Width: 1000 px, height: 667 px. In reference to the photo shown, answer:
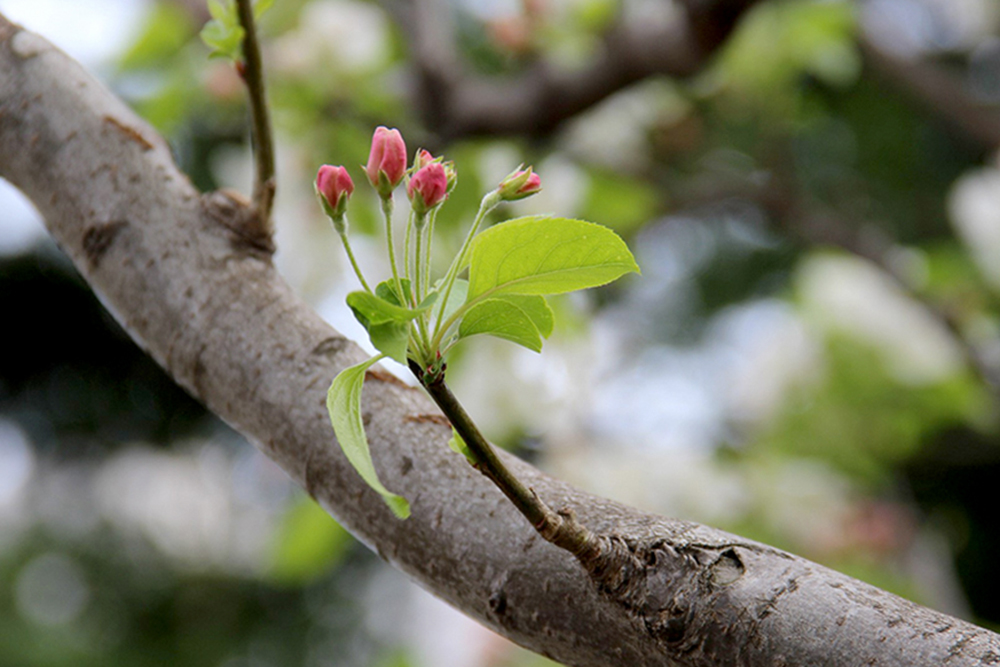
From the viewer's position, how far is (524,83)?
0.92 m

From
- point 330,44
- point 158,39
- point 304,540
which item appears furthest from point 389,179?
point 158,39

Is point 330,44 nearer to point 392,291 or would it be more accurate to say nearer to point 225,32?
point 225,32

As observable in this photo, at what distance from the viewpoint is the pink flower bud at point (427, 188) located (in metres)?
0.21

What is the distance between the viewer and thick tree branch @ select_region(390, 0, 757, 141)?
85 cm

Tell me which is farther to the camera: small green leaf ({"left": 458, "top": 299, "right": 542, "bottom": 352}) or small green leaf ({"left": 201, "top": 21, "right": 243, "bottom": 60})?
small green leaf ({"left": 201, "top": 21, "right": 243, "bottom": 60})

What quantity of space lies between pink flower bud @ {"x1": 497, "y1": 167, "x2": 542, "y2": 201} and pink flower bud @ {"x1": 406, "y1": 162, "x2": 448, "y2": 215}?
2 cm

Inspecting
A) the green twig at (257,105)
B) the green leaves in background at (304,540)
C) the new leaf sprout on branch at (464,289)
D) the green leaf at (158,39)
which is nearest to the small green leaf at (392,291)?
the new leaf sprout on branch at (464,289)

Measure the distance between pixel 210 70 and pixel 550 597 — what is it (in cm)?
86

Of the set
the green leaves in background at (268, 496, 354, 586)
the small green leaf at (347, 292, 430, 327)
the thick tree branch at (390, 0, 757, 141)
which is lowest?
the green leaves in background at (268, 496, 354, 586)

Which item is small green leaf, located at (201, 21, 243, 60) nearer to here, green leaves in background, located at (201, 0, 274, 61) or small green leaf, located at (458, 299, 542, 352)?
green leaves in background, located at (201, 0, 274, 61)

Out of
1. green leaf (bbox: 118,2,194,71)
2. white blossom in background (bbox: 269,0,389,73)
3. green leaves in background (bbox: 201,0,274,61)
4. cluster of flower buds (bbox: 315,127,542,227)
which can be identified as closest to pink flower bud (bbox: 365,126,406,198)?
cluster of flower buds (bbox: 315,127,542,227)

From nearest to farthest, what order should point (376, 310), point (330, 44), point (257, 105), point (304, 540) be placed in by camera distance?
point (376, 310) < point (257, 105) < point (304, 540) < point (330, 44)

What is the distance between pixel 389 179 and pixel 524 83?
2.40ft

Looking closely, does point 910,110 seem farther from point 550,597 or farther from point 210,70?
point 550,597
